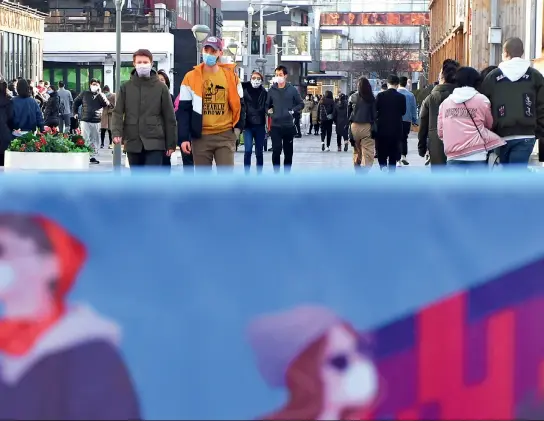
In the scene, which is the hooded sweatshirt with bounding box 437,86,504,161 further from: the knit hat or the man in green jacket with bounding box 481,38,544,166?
the knit hat

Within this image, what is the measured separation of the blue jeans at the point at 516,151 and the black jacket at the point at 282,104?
251 inches

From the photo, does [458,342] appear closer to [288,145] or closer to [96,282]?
[96,282]

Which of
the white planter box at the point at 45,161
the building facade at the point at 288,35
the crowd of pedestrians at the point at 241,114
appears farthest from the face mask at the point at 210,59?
the building facade at the point at 288,35

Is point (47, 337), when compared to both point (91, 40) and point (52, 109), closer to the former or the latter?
point (52, 109)

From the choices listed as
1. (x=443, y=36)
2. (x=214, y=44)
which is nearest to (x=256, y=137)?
(x=214, y=44)

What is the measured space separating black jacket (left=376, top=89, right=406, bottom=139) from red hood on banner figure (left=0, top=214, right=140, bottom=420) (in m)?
14.2

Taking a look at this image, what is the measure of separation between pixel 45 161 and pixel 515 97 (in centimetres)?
934

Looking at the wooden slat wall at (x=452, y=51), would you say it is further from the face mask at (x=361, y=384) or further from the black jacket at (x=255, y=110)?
the face mask at (x=361, y=384)

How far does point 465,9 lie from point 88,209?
46.0m

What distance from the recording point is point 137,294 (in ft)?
13.4

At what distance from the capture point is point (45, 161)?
65.1 ft

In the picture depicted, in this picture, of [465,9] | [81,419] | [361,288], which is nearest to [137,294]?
[81,419]

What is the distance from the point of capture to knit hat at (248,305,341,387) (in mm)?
4055

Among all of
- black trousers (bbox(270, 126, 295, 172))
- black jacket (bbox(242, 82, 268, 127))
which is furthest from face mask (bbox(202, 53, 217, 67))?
black trousers (bbox(270, 126, 295, 172))
